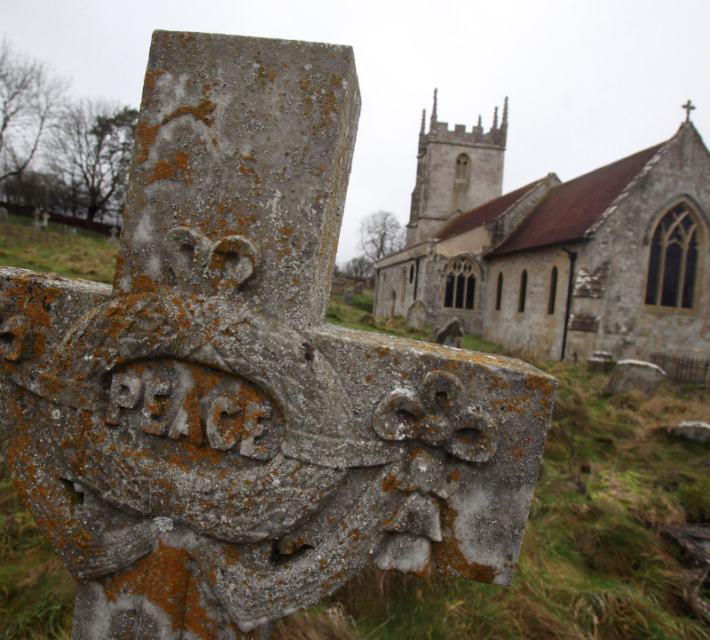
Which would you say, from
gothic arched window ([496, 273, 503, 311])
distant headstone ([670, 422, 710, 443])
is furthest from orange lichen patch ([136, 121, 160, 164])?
gothic arched window ([496, 273, 503, 311])

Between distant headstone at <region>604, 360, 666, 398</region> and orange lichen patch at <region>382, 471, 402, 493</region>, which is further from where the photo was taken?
distant headstone at <region>604, 360, 666, 398</region>

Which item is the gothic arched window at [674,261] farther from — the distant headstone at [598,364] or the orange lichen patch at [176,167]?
the orange lichen patch at [176,167]

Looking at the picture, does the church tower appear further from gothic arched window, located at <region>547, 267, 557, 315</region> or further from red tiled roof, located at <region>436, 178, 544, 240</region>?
gothic arched window, located at <region>547, 267, 557, 315</region>

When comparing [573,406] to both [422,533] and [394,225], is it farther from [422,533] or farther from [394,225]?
[394,225]

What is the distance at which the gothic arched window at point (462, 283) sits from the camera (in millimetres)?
23969

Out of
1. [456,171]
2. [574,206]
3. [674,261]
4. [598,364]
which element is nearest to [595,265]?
[674,261]

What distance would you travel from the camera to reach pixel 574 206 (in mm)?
19109

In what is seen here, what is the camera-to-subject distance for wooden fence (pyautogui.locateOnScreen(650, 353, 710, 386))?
46.6 ft

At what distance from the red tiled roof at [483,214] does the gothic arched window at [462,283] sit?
172 cm

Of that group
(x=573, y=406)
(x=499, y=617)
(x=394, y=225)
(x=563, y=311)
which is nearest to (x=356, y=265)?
(x=394, y=225)

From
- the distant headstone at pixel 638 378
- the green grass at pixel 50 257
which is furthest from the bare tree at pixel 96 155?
the distant headstone at pixel 638 378

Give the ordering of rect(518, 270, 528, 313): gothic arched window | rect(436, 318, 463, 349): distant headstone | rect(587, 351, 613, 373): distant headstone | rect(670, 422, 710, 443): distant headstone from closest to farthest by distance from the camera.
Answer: rect(670, 422, 710, 443): distant headstone → rect(436, 318, 463, 349): distant headstone → rect(587, 351, 613, 373): distant headstone → rect(518, 270, 528, 313): gothic arched window

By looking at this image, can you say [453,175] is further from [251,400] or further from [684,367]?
[251,400]

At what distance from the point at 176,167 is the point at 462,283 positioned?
23.5m
